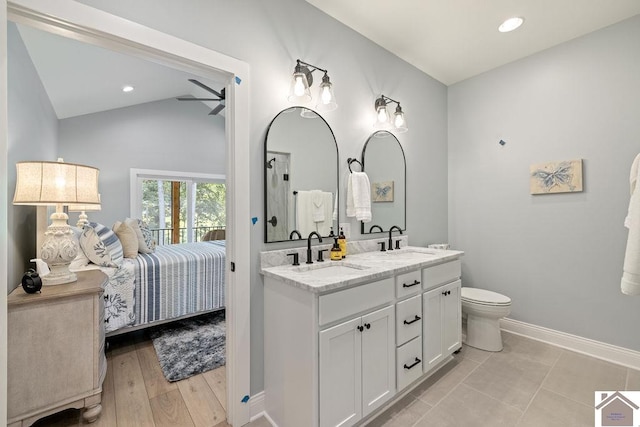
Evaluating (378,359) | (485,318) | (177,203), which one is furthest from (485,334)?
(177,203)

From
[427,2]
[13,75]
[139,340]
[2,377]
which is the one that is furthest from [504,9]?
[139,340]

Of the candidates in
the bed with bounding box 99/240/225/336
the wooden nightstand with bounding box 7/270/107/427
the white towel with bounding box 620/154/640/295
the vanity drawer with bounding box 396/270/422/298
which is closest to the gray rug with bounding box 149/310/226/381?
the bed with bounding box 99/240/225/336

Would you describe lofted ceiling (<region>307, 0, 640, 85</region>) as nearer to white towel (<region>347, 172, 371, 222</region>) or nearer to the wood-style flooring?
white towel (<region>347, 172, 371, 222</region>)

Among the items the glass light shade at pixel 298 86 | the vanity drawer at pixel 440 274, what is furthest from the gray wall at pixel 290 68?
the vanity drawer at pixel 440 274

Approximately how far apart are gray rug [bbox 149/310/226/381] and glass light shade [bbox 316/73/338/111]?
2.20 meters

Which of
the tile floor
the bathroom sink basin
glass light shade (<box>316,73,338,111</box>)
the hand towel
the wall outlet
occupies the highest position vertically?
glass light shade (<box>316,73,338,111</box>)

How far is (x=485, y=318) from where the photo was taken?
2.39m

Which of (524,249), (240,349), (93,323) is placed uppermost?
(524,249)

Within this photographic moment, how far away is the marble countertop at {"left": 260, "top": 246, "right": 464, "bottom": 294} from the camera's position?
136cm

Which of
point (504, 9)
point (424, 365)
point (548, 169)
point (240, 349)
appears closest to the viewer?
point (240, 349)

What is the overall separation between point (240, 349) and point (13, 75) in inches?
100

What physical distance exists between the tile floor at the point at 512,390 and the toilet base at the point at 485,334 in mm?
63

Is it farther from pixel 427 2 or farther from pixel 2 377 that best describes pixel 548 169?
pixel 2 377

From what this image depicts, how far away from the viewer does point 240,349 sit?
1583mm
